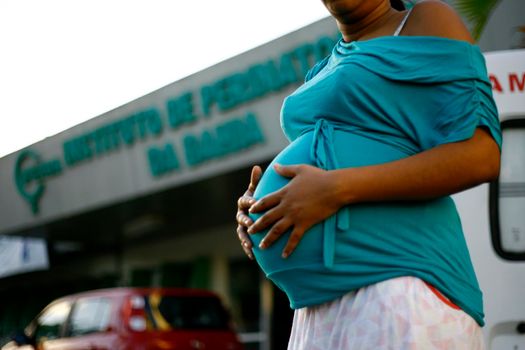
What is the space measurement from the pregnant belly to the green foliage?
5347 millimetres

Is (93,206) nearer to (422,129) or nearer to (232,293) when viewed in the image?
(232,293)

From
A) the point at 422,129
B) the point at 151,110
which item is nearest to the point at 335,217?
the point at 422,129

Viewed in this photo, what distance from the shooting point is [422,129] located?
1.84 meters

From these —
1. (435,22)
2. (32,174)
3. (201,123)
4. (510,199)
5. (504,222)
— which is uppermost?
(32,174)

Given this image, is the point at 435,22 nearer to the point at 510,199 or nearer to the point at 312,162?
the point at 312,162

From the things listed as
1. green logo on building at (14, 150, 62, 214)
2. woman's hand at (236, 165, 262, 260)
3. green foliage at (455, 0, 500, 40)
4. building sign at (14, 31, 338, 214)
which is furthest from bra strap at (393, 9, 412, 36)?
green logo on building at (14, 150, 62, 214)

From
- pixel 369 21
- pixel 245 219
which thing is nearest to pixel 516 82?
pixel 369 21

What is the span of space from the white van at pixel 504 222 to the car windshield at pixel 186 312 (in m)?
5.78

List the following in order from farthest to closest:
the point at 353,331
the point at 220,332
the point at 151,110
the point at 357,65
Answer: the point at 151,110, the point at 220,332, the point at 357,65, the point at 353,331

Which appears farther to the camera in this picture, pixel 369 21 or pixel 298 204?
pixel 369 21

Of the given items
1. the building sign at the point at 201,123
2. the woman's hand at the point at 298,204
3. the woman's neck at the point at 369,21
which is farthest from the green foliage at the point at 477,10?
the woman's hand at the point at 298,204

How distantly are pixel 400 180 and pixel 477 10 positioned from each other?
18.3 ft

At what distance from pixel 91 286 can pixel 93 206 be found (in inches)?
266

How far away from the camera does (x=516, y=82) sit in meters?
4.19
